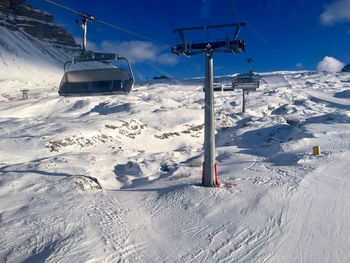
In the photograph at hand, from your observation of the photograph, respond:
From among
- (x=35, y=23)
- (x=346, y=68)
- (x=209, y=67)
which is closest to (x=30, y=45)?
(x=35, y=23)

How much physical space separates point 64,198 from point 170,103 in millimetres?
30379

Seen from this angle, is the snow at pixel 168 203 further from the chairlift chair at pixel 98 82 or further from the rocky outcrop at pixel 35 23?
the rocky outcrop at pixel 35 23

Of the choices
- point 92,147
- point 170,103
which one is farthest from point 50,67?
point 92,147

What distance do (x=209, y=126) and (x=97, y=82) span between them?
398cm

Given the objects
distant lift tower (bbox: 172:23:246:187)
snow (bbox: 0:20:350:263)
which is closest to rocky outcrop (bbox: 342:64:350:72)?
snow (bbox: 0:20:350:263)

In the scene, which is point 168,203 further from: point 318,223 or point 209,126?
point 318,223

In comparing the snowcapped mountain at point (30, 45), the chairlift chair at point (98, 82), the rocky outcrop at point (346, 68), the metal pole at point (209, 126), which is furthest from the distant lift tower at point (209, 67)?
the rocky outcrop at point (346, 68)

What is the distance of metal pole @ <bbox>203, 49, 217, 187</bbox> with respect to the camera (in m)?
8.31

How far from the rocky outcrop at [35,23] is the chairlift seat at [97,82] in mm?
117489

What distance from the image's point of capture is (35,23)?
11300cm

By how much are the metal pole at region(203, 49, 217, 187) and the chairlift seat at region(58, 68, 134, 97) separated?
2.52 metres

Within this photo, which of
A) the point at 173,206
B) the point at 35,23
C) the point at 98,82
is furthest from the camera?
the point at 35,23

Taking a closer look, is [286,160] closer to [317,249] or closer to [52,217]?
[317,249]

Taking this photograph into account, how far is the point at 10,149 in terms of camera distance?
14289 mm
